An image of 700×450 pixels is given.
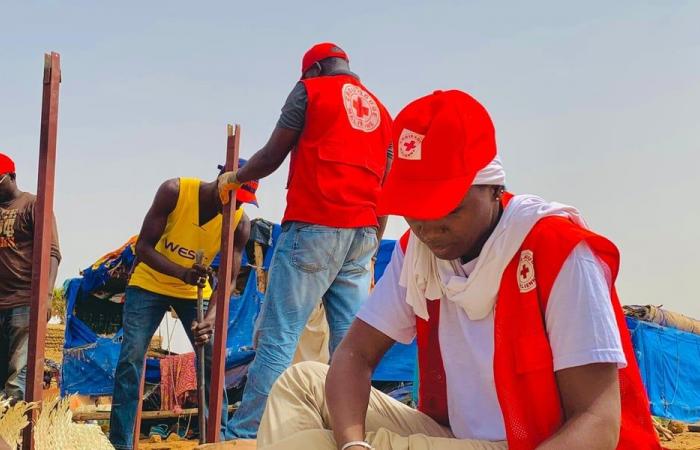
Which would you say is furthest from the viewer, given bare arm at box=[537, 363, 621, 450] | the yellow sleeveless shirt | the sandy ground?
the yellow sleeveless shirt

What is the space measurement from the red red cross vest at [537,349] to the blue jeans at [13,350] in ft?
13.8

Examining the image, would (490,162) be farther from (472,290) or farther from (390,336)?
(390,336)

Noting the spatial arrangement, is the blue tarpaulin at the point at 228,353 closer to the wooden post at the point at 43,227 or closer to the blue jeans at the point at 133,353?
the blue jeans at the point at 133,353

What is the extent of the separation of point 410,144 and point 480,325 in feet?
1.67

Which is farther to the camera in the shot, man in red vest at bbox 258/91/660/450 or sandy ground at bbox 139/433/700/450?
sandy ground at bbox 139/433/700/450

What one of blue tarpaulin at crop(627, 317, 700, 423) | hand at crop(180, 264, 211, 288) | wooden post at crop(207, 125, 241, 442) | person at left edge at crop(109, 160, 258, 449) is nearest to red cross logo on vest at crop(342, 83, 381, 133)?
wooden post at crop(207, 125, 241, 442)

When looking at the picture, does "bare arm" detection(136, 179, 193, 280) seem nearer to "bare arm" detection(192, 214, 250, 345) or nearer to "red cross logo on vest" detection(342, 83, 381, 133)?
"bare arm" detection(192, 214, 250, 345)

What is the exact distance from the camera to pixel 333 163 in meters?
4.02

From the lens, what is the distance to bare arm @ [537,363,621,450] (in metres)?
1.82

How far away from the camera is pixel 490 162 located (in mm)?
2057

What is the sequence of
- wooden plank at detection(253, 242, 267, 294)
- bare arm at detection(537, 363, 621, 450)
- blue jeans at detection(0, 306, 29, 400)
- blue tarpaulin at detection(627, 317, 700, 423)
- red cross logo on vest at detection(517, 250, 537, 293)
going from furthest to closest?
blue tarpaulin at detection(627, 317, 700, 423), wooden plank at detection(253, 242, 267, 294), blue jeans at detection(0, 306, 29, 400), red cross logo on vest at detection(517, 250, 537, 293), bare arm at detection(537, 363, 621, 450)

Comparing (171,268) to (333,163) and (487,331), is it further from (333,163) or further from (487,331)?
(487,331)

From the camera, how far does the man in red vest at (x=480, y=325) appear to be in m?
1.88

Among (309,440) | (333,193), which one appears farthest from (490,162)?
(333,193)
